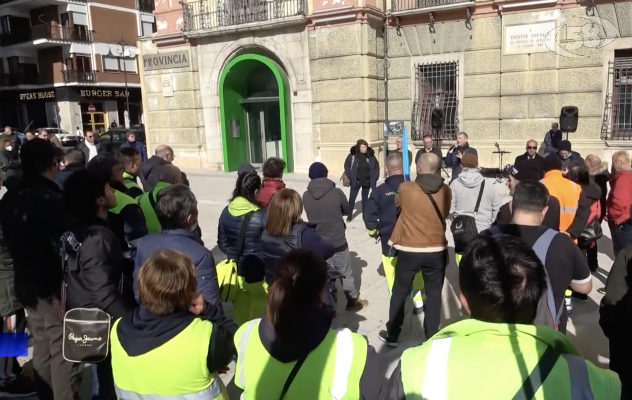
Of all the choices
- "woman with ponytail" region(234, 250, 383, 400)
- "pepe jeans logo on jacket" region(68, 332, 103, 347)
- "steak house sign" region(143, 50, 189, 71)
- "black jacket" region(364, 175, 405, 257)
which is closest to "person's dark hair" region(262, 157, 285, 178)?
"black jacket" region(364, 175, 405, 257)

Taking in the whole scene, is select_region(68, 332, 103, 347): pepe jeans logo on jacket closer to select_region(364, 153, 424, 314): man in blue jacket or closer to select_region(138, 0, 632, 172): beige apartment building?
select_region(364, 153, 424, 314): man in blue jacket

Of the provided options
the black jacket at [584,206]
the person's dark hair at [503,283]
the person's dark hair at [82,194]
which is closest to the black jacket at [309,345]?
the person's dark hair at [503,283]

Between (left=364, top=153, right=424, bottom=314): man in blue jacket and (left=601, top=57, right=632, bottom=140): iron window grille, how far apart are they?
355 inches

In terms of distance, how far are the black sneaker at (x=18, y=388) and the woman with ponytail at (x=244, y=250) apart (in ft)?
5.00

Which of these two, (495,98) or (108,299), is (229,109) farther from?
(108,299)

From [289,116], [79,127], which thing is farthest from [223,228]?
[79,127]

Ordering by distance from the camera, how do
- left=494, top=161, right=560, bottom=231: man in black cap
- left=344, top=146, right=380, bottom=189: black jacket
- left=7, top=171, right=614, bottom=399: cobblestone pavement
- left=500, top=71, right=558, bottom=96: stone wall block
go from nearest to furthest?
left=494, top=161, right=560, bottom=231: man in black cap < left=7, top=171, right=614, bottom=399: cobblestone pavement < left=344, top=146, right=380, bottom=189: black jacket < left=500, top=71, right=558, bottom=96: stone wall block

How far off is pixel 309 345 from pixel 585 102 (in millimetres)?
12028

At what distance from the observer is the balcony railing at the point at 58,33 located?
32156 mm

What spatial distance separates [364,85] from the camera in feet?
44.0

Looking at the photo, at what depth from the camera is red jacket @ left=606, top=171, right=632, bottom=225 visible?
470 cm

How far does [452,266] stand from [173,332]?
193 inches

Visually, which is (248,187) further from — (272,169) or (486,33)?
(486,33)

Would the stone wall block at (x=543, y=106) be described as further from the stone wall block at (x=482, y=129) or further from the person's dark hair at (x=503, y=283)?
the person's dark hair at (x=503, y=283)
